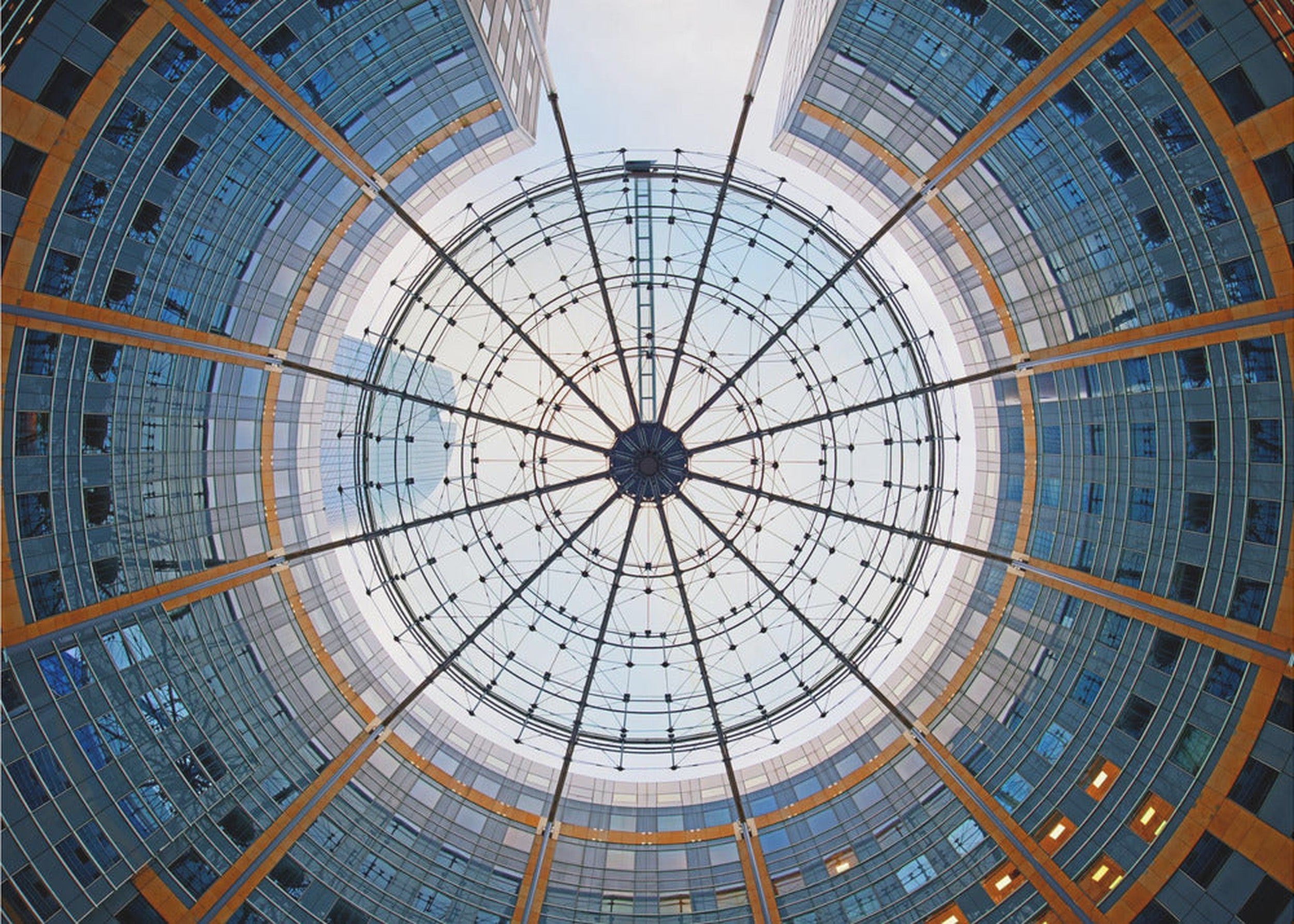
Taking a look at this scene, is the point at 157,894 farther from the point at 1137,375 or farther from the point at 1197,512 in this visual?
the point at 1137,375

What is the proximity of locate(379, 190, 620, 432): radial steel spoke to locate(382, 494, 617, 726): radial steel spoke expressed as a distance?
380 cm

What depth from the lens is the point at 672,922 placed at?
2755 cm

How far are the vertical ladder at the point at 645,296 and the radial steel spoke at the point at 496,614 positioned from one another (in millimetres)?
4376

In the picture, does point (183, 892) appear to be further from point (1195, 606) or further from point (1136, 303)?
point (1136, 303)

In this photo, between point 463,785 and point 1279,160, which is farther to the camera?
point 463,785

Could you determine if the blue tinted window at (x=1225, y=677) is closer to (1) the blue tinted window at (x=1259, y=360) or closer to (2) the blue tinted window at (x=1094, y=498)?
(2) the blue tinted window at (x=1094, y=498)

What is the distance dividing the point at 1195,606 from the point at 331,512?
3126 cm

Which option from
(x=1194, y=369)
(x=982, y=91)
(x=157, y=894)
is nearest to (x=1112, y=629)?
(x=1194, y=369)

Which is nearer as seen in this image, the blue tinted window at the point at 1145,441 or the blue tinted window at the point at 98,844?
the blue tinted window at the point at 98,844

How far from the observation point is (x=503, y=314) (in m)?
30.1

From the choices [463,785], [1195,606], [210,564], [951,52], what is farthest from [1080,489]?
[210,564]

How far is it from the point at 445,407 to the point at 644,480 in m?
8.61

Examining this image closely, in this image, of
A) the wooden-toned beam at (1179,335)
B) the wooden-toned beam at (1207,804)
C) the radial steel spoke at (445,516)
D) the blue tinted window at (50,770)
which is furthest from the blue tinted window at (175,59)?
the wooden-toned beam at (1207,804)

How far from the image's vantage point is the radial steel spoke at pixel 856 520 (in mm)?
29234
